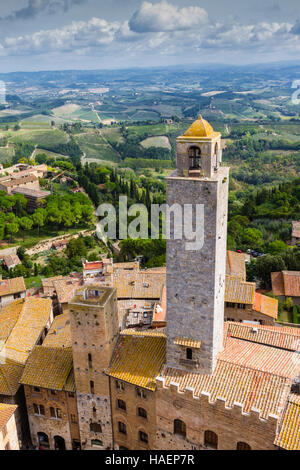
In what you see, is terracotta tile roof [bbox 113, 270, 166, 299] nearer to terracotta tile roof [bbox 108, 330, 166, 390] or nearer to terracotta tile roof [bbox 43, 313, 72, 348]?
terracotta tile roof [bbox 43, 313, 72, 348]

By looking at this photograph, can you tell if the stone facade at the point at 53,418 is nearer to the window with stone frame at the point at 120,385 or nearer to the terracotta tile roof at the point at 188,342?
the window with stone frame at the point at 120,385

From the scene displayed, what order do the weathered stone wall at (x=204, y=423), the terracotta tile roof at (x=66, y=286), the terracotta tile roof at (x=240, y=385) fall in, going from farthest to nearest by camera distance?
the terracotta tile roof at (x=66, y=286) → the terracotta tile roof at (x=240, y=385) → the weathered stone wall at (x=204, y=423)

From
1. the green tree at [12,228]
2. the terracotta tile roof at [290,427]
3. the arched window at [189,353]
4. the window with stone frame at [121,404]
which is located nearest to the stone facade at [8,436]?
the window with stone frame at [121,404]

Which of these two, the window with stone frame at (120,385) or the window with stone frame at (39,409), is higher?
the window with stone frame at (120,385)

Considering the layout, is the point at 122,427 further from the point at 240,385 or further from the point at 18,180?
the point at 18,180

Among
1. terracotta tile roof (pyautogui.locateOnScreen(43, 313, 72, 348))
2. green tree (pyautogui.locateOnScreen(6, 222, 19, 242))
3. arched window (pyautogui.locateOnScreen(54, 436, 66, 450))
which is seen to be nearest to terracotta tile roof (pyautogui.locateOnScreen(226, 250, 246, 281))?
terracotta tile roof (pyautogui.locateOnScreen(43, 313, 72, 348))

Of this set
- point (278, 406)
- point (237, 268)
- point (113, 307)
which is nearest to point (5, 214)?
point (237, 268)

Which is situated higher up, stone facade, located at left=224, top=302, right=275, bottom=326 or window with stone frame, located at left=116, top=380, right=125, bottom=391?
window with stone frame, located at left=116, top=380, right=125, bottom=391
